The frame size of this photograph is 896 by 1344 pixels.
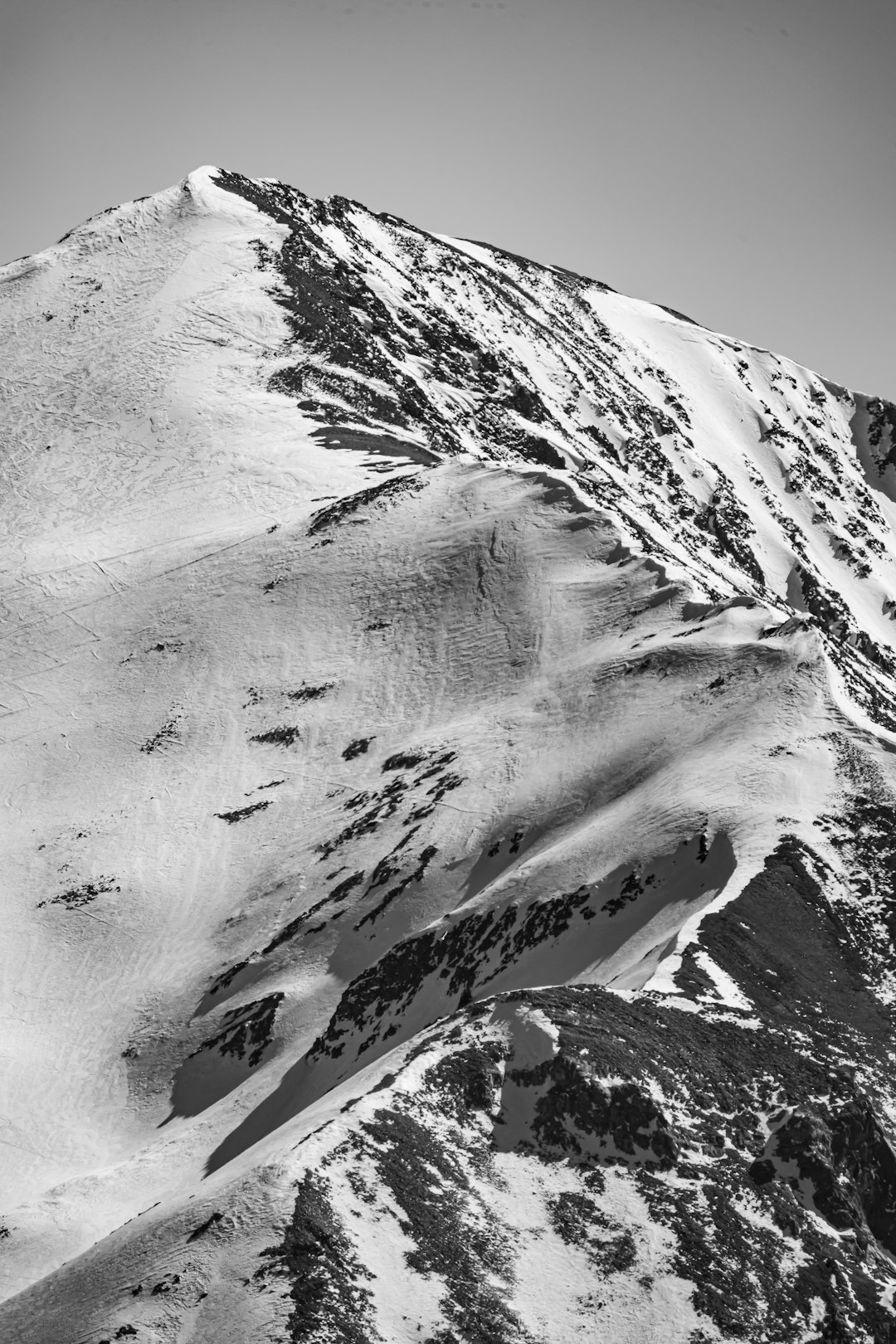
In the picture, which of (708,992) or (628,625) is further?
(628,625)

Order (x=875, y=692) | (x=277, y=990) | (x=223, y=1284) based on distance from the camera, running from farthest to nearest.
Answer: (x=875, y=692), (x=277, y=990), (x=223, y=1284)

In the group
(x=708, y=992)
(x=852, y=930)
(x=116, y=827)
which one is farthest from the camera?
(x=116, y=827)

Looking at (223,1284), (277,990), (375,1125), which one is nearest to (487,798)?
(277,990)

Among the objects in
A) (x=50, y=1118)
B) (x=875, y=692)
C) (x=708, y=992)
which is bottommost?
Result: (x=875, y=692)

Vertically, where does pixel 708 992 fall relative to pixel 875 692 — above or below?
above

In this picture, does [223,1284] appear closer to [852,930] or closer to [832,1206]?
[832,1206]

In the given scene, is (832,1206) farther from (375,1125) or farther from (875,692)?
(875,692)
